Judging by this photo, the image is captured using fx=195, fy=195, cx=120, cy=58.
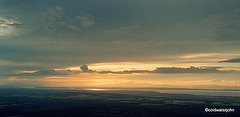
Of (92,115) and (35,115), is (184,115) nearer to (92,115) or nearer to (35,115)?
(92,115)

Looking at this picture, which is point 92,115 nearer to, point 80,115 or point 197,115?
point 80,115

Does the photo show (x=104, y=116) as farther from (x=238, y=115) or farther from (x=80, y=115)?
(x=238, y=115)

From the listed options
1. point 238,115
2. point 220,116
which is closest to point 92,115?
point 220,116

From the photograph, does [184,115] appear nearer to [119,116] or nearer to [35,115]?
[119,116]

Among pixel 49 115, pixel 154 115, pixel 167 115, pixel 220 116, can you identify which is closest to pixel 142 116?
pixel 154 115

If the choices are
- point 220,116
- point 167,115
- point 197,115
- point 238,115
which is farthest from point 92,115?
point 238,115
